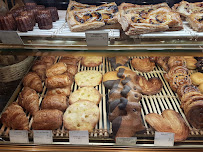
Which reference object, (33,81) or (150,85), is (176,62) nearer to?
(150,85)

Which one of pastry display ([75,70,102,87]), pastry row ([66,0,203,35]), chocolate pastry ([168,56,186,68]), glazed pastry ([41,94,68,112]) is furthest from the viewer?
chocolate pastry ([168,56,186,68])

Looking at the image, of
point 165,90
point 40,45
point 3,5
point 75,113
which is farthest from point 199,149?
point 3,5

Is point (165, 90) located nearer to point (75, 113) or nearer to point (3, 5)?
point (75, 113)

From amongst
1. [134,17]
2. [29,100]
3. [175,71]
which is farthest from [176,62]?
[29,100]

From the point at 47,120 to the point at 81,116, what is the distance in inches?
11.3

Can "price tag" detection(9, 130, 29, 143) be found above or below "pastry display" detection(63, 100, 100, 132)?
below

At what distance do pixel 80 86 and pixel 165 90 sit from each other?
91 cm

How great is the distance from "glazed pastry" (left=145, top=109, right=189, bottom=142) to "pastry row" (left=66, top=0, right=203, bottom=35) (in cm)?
74

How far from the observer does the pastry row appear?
142 cm

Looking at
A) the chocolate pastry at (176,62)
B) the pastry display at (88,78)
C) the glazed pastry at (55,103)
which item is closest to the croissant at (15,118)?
the glazed pastry at (55,103)

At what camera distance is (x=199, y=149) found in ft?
5.29

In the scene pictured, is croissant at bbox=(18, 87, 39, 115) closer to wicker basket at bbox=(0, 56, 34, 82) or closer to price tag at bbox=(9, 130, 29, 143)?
price tag at bbox=(9, 130, 29, 143)

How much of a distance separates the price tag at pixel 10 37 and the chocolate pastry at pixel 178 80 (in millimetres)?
1484

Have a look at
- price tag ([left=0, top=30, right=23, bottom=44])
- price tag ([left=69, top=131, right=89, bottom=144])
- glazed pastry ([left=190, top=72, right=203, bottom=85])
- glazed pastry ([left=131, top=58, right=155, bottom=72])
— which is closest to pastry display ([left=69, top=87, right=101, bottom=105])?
price tag ([left=69, top=131, right=89, bottom=144])
